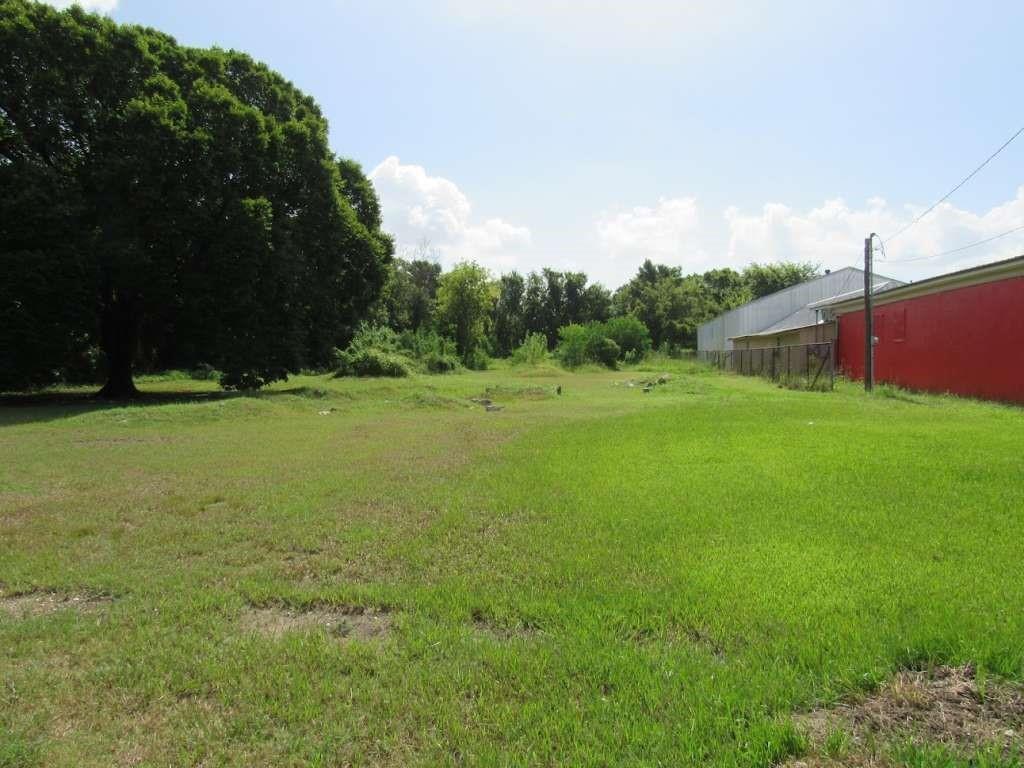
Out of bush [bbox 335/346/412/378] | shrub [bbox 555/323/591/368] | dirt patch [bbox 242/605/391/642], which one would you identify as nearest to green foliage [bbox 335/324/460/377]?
bush [bbox 335/346/412/378]

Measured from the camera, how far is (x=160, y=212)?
715 inches

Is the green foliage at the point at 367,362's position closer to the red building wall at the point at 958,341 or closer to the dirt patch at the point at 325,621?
the red building wall at the point at 958,341

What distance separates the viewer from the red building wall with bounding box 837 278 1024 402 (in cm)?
1645

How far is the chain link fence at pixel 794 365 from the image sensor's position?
76.6 ft

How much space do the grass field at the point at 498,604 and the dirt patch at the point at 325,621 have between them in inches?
0.8

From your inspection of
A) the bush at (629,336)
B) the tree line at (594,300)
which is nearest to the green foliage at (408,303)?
the tree line at (594,300)

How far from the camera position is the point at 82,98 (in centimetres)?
1834

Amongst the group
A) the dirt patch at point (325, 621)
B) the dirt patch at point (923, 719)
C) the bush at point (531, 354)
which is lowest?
the dirt patch at point (325, 621)

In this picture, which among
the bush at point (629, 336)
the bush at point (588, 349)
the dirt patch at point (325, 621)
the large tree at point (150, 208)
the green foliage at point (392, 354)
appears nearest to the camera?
the dirt patch at point (325, 621)

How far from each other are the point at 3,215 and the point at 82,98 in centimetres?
459

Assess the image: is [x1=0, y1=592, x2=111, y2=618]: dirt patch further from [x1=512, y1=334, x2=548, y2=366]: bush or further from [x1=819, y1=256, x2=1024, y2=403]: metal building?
[x1=512, y1=334, x2=548, y2=366]: bush

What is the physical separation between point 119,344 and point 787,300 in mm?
36856

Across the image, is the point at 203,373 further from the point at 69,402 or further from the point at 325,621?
the point at 325,621

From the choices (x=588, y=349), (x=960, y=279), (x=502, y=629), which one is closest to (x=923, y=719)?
(x=502, y=629)
